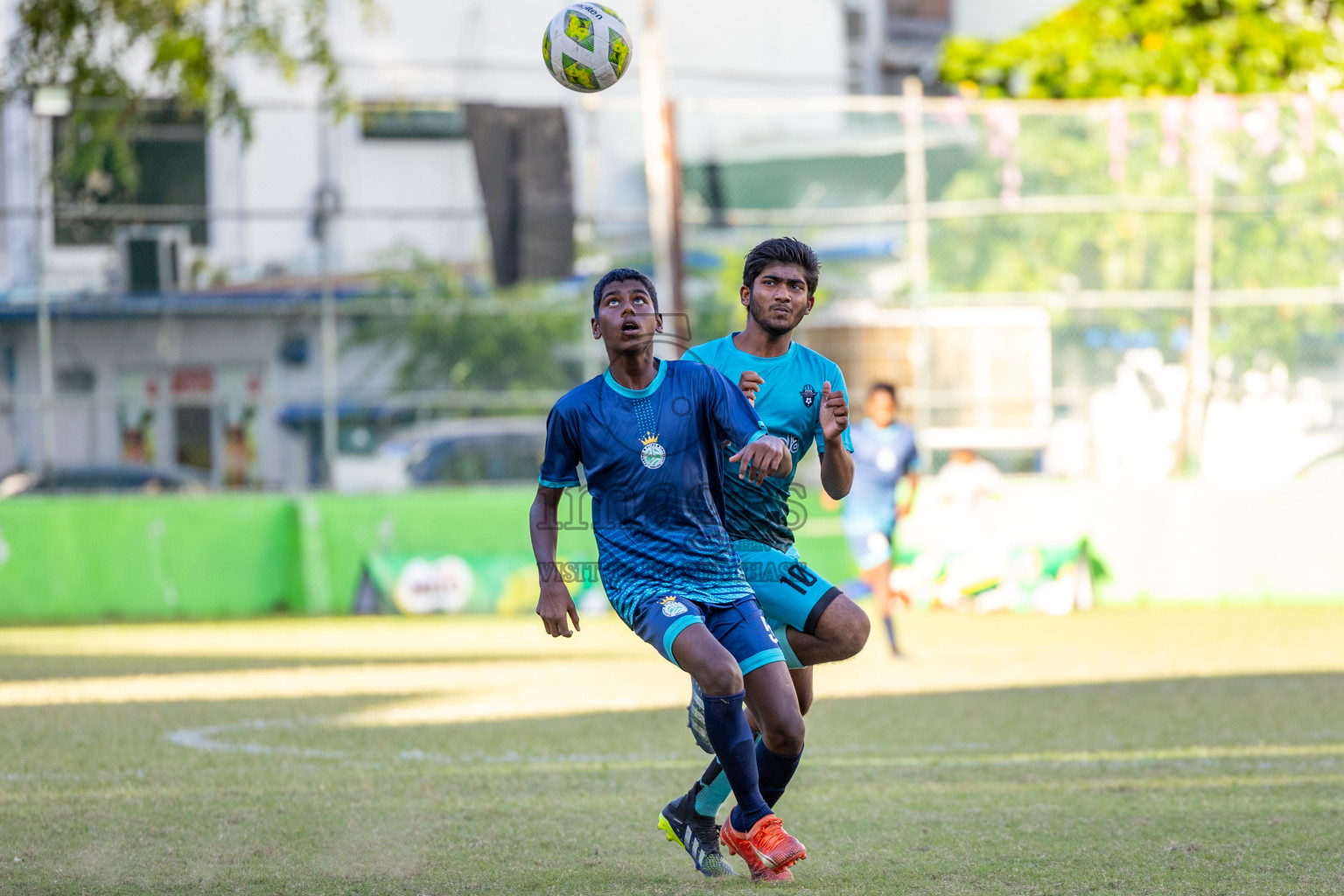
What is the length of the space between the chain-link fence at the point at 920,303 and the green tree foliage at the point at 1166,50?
5579 mm

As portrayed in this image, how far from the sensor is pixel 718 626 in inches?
217

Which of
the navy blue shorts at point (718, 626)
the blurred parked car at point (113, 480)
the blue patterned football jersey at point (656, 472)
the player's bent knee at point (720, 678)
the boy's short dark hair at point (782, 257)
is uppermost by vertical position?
the boy's short dark hair at point (782, 257)

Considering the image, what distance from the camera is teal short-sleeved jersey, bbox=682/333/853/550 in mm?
5883

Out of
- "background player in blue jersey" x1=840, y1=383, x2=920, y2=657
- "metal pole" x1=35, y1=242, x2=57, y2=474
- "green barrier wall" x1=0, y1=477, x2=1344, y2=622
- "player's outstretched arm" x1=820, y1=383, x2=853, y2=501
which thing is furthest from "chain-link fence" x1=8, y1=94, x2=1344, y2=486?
"player's outstretched arm" x1=820, y1=383, x2=853, y2=501

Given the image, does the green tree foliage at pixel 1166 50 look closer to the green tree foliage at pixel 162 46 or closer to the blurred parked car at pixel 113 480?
the green tree foliage at pixel 162 46

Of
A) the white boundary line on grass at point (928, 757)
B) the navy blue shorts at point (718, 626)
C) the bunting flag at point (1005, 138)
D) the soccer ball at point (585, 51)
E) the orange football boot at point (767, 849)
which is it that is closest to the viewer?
the orange football boot at point (767, 849)

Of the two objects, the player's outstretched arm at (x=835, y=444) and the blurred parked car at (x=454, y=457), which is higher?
the player's outstretched arm at (x=835, y=444)

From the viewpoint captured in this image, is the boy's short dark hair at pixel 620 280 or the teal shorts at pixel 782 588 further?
the teal shorts at pixel 782 588

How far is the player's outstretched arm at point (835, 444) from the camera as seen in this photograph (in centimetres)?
554

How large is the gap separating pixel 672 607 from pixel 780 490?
75 cm

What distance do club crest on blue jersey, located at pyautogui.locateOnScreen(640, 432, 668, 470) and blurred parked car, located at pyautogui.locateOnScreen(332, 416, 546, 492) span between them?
506 inches

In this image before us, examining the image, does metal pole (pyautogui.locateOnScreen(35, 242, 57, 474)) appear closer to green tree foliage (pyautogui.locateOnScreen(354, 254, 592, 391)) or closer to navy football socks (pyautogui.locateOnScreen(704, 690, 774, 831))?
green tree foliage (pyautogui.locateOnScreen(354, 254, 592, 391))

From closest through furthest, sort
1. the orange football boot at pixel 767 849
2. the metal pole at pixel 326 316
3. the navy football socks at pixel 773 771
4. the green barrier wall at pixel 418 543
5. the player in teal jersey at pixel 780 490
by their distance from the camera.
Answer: the orange football boot at pixel 767 849
the navy football socks at pixel 773 771
the player in teal jersey at pixel 780 490
the green barrier wall at pixel 418 543
the metal pole at pixel 326 316

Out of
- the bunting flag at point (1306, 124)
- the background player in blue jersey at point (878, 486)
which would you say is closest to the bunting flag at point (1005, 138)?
the bunting flag at point (1306, 124)
